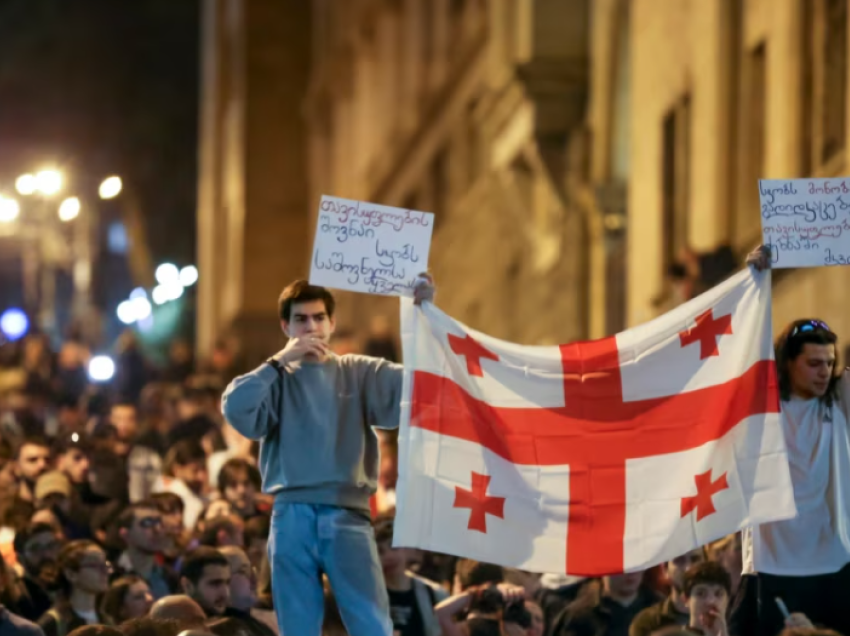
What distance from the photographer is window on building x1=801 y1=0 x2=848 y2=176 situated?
55.4 ft

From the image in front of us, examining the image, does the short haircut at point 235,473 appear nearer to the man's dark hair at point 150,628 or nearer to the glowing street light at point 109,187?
the man's dark hair at point 150,628

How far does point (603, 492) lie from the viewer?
9672 mm

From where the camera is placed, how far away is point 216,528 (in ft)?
40.5

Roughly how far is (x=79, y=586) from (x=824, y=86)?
8098mm

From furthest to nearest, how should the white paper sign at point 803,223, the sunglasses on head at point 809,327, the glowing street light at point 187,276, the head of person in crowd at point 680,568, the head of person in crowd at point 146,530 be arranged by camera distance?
the glowing street light at point 187,276, the head of person in crowd at point 146,530, the head of person in crowd at point 680,568, the white paper sign at point 803,223, the sunglasses on head at point 809,327

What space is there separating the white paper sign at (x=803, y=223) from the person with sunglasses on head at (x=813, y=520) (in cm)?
34

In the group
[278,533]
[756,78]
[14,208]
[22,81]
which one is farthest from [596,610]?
[22,81]

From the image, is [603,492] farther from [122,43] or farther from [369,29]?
[122,43]

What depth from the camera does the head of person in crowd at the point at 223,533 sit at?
12297mm

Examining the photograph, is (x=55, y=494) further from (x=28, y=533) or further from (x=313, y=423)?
(x=313, y=423)

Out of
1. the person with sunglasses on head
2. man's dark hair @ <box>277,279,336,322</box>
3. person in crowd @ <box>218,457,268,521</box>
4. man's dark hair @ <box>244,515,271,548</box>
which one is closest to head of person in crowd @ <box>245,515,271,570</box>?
man's dark hair @ <box>244,515,271,548</box>

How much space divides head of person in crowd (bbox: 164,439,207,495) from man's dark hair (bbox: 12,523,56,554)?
109 inches

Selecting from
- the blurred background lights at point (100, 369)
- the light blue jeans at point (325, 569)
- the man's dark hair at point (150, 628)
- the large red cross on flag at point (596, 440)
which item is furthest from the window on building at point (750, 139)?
the light blue jeans at point (325, 569)

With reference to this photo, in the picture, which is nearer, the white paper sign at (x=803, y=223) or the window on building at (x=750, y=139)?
the white paper sign at (x=803, y=223)
